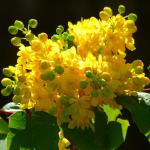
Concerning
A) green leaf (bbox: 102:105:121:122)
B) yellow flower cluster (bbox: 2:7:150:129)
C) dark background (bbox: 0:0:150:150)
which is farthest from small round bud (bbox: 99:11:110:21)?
dark background (bbox: 0:0:150:150)

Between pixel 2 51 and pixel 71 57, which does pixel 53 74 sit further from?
pixel 2 51

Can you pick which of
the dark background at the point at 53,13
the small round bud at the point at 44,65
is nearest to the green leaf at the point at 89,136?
the small round bud at the point at 44,65

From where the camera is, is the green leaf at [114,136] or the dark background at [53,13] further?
the dark background at [53,13]

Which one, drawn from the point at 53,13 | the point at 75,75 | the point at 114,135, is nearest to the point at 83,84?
the point at 75,75

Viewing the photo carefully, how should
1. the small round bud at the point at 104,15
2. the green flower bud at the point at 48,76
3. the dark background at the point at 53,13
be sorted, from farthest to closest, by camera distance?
the dark background at the point at 53,13 → the small round bud at the point at 104,15 → the green flower bud at the point at 48,76

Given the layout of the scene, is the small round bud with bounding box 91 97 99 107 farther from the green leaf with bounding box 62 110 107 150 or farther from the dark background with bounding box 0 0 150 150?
the dark background with bounding box 0 0 150 150

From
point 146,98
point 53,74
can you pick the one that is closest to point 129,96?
point 146,98

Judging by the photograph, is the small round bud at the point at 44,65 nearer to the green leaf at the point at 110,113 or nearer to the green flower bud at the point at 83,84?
the green flower bud at the point at 83,84
